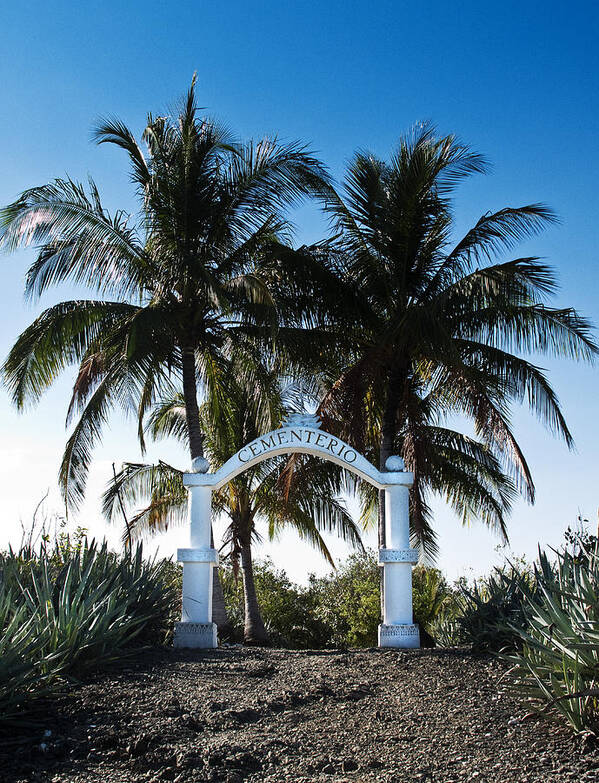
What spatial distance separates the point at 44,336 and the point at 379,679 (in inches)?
342

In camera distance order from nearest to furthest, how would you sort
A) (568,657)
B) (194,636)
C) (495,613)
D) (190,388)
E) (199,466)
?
(568,657), (495,613), (194,636), (199,466), (190,388)

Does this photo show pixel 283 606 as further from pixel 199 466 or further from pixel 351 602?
pixel 199 466

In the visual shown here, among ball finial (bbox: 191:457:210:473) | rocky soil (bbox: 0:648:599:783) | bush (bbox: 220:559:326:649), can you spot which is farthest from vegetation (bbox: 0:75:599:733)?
bush (bbox: 220:559:326:649)

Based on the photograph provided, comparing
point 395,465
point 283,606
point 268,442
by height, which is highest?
point 268,442

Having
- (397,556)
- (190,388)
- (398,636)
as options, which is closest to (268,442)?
(397,556)

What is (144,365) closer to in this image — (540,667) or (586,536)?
(586,536)

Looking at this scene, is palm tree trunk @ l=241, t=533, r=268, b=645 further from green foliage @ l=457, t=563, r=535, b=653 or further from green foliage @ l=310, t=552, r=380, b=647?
green foliage @ l=457, t=563, r=535, b=653

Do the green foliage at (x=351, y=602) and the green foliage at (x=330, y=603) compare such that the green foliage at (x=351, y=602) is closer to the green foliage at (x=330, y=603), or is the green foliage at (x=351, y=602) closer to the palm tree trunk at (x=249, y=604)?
the green foliage at (x=330, y=603)

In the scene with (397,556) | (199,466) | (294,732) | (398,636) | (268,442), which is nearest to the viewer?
(294,732)

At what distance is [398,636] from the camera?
11117 mm

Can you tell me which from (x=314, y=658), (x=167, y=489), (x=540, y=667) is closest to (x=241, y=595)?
(x=167, y=489)

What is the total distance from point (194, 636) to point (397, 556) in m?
3.06

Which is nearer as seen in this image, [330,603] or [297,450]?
[297,450]

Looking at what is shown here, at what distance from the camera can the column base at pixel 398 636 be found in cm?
1109
